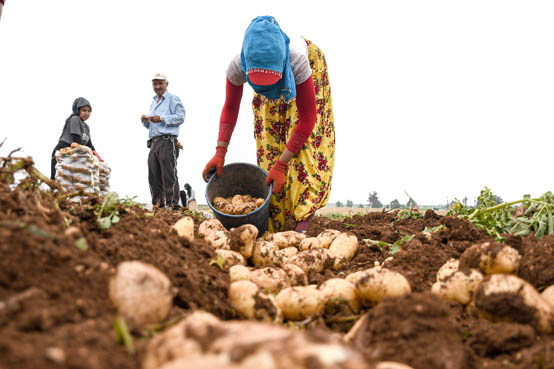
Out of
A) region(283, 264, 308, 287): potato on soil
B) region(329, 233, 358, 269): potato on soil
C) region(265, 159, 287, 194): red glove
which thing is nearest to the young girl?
region(265, 159, 287, 194): red glove

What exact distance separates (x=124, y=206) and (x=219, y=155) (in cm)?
226

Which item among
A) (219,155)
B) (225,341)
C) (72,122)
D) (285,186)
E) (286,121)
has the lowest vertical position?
(225,341)

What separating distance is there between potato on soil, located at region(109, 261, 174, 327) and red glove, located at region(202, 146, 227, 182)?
3.03 m

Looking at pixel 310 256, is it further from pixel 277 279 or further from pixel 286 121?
pixel 286 121

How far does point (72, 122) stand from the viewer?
26.3 feet

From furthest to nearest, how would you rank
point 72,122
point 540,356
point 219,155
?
point 72,122, point 219,155, point 540,356

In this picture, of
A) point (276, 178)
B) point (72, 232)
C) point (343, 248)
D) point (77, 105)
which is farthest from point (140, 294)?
point (77, 105)

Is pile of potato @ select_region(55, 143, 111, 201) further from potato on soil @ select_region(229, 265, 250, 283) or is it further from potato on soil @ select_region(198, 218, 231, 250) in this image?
potato on soil @ select_region(229, 265, 250, 283)

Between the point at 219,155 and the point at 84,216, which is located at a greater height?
the point at 219,155

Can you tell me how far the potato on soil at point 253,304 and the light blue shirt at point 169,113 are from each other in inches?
254

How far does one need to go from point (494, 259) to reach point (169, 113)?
280 inches

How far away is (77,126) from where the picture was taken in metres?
8.02

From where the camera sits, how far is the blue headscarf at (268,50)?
3.63 m

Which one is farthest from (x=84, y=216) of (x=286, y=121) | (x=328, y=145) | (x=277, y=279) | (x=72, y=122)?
(x=72, y=122)
